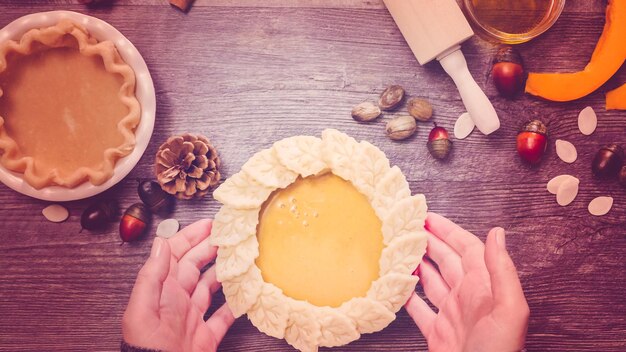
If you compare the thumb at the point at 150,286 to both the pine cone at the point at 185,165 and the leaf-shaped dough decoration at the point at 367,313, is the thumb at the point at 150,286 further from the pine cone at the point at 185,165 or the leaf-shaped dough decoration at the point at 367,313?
the leaf-shaped dough decoration at the point at 367,313

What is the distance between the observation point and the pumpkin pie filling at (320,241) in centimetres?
181

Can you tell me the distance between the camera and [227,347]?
6.32 feet

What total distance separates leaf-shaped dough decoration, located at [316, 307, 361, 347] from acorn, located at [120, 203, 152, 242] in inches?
28.7

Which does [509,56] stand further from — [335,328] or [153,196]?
[153,196]

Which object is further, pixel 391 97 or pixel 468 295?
pixel 391 97

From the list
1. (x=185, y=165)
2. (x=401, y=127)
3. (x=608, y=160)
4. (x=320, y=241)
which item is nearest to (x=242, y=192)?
(x=185, y=165)

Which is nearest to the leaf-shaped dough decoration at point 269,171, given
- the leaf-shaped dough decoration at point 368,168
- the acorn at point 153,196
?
the leaf-shaped dough decoration at point 368,168

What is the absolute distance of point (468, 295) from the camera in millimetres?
1688

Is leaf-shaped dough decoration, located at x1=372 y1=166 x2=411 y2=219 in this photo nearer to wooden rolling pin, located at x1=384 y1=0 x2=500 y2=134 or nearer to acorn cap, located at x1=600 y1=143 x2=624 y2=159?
wooden rolling pin, located at x1=384 y1=0 x2=500 y2=134

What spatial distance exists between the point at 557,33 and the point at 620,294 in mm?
1043

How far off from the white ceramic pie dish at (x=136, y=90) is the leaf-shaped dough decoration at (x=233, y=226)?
374mm

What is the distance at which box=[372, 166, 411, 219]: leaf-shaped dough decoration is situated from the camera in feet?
5.82

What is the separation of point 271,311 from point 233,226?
32 cm

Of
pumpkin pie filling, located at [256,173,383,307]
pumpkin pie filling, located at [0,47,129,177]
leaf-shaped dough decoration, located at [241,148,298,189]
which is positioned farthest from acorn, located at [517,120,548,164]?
pumpkin pie filling, located at [0,47,129,177]
